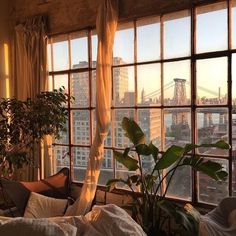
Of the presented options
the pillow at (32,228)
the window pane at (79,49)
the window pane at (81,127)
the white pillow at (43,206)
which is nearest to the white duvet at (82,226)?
the pillow at (32,228)

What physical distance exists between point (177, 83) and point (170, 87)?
0.09 meters

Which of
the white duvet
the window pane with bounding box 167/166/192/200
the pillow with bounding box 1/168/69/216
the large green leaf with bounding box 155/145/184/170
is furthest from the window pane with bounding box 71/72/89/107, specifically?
the white duvet

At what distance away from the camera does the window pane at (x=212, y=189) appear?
117 inches

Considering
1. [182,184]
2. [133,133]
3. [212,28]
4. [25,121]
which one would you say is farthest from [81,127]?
[212,28]

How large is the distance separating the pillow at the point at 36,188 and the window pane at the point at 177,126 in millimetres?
1291

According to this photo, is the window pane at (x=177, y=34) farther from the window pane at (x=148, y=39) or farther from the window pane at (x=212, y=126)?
the window pane at (x=212, y=126)

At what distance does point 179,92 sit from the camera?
3205 millimetres

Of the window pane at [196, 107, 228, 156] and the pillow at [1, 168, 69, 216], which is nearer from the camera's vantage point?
the window pane at [196, 107, 228, 156]

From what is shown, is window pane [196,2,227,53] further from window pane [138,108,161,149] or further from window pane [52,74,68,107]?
window pane [52,74,68,107]

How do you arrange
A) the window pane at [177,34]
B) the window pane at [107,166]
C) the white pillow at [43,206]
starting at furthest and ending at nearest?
the window pane at [107,166] → the white pillow at [43,206] → the window pane at [177,34]

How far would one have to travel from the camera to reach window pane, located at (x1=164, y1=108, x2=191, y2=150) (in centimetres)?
316

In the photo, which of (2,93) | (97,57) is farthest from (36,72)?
(97,57)

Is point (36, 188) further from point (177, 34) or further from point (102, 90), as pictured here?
point (177, 34)

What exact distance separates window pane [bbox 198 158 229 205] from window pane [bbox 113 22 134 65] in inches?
58.7
